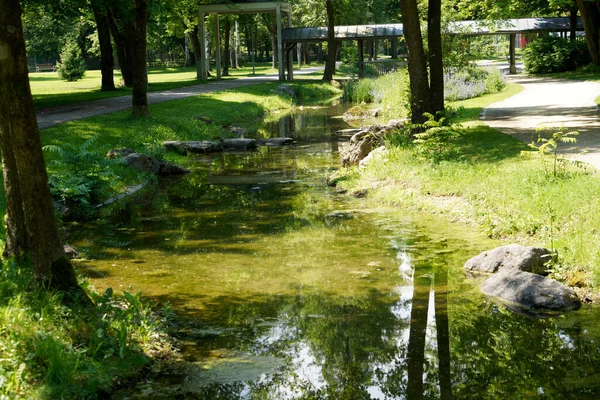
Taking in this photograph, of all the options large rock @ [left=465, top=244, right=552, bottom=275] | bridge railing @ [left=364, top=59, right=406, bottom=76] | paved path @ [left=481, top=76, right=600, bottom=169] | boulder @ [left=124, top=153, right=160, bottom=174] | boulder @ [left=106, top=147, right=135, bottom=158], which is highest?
bridge railing @ [left=364, top=59, right=406, bottom=76]

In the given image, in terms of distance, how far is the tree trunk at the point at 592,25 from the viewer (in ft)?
129

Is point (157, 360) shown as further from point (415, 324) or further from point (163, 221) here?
point (163, 221)

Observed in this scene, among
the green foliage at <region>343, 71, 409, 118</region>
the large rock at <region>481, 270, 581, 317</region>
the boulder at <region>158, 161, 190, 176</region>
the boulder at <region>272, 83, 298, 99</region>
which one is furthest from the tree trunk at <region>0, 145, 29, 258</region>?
the boulder at <region>272, 83, 298, 99</region>

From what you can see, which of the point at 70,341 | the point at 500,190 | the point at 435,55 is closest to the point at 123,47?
the point at 435,55

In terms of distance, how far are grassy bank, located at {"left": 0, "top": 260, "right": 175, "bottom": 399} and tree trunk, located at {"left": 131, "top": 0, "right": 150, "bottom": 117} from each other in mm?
16537

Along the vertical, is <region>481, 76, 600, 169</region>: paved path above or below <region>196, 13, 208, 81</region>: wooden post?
below

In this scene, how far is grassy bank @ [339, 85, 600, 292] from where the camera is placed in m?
9.29

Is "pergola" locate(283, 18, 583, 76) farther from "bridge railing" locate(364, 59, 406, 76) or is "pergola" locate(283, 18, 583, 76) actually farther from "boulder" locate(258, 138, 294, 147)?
"boulder" locate(258, 138, 294, 147)

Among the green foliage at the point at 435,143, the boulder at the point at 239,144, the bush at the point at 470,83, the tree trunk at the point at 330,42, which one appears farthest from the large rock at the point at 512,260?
the tree trunk at the point at 330,42

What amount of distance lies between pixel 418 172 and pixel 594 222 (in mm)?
5298

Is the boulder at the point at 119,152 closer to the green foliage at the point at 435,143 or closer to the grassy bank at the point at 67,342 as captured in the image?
the green foliage at the point at 435,143

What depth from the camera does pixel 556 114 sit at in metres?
21.1

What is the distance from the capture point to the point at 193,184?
54.9ft

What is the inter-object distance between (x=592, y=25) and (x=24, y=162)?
38894 millimetres
